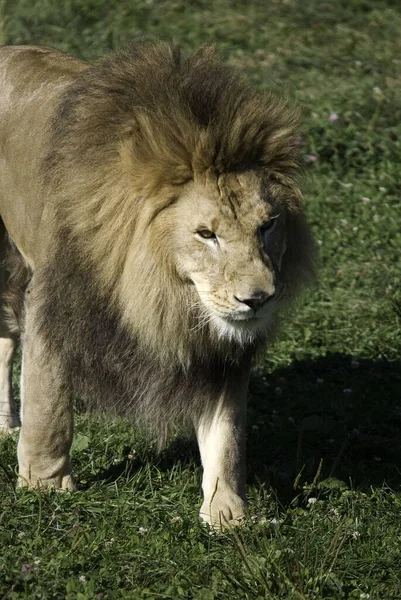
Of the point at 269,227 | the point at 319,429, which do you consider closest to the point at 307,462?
the point at 319,429

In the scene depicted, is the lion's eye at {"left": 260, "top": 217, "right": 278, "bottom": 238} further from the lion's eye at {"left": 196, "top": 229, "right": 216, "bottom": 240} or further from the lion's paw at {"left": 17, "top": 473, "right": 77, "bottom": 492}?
the lion's paw at {"left": 17, "top": 473, "right": 77, "bottom": 492}

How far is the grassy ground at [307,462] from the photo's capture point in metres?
3.48

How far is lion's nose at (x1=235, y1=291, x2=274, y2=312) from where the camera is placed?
337 centimetres

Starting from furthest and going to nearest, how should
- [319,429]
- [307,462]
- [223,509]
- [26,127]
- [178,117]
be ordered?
[319,429]
[307,462]
[26,127]
[223,509]
[178,117]

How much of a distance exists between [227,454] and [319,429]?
39.8 inches

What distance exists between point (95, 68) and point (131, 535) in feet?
5.27

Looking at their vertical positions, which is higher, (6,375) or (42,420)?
(42,420)

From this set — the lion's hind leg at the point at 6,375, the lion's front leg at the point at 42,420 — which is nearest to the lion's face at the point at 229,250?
the lion's front leg at the point at 42,420

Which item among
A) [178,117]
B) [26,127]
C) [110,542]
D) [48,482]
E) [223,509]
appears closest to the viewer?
[178,117]

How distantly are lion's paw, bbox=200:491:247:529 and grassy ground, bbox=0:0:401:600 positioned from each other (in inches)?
3.0

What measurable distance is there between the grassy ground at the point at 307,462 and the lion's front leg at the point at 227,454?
0.10 meters

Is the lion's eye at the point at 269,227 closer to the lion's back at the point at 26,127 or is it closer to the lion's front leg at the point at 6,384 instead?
the lion's back at the point at 26,127

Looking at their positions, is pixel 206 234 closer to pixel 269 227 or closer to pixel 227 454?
pixel 269 227

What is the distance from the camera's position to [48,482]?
4.12m
